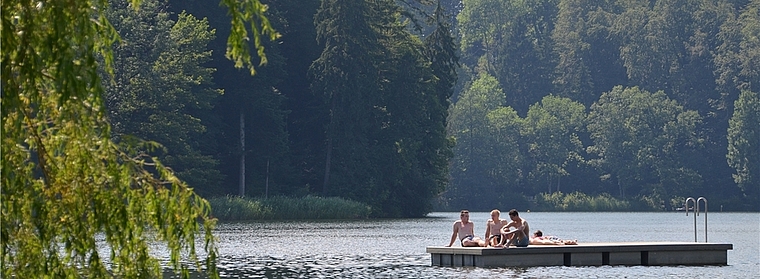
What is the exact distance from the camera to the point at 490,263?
25812 mm

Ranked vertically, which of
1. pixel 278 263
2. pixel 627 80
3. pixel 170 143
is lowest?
pixel 278 263

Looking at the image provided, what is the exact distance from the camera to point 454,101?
11219 centimetres

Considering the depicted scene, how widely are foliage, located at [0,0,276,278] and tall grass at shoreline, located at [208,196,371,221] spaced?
156ft

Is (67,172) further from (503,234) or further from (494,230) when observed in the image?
(494,230)

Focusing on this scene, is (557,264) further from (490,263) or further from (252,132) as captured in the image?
(252,132)

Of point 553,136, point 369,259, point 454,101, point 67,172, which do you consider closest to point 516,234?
point 369,259

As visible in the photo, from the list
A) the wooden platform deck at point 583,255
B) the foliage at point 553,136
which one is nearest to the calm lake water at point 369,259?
the wooden platform deck at point 583,255

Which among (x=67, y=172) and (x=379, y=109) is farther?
(x=379, y=109)

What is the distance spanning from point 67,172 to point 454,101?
336ft

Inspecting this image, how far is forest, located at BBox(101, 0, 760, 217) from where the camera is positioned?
6134 cm

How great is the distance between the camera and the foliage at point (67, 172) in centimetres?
973

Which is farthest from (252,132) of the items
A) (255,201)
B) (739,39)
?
(739,39)

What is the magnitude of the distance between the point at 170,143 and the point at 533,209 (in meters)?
44.9

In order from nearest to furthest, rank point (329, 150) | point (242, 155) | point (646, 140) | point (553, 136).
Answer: point (242, 155), point (329, 150), point (646, 140), point (553, 136)
